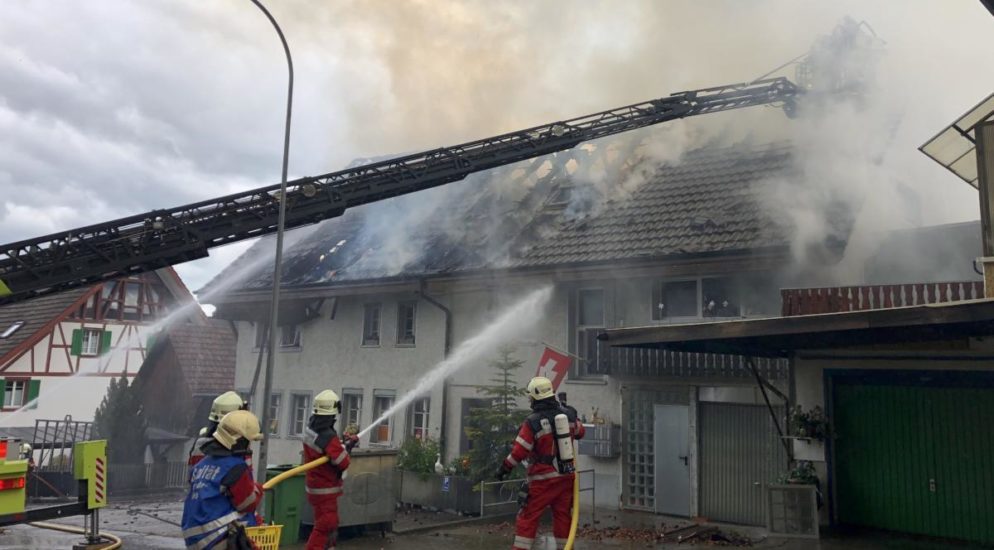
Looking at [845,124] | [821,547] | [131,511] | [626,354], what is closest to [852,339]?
[821,547]

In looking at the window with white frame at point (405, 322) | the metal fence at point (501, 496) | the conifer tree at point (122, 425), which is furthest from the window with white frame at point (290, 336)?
the metal fence at point (501, 496)

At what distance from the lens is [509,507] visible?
1201 centimetres

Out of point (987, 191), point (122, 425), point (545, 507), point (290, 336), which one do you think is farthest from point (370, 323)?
point (987, 191)

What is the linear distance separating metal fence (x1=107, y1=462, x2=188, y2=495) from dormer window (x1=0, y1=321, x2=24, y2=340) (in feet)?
28.3

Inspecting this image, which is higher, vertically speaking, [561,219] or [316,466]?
[561,219]

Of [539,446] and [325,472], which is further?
[325,472]

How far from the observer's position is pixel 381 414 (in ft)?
55.9

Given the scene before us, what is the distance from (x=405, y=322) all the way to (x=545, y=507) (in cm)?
1038

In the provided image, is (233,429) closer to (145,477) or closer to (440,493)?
(440,493)

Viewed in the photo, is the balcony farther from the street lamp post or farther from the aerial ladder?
the street lamp post

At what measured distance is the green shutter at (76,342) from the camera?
25.8 m

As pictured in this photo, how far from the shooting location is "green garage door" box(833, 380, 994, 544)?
9.31 metres

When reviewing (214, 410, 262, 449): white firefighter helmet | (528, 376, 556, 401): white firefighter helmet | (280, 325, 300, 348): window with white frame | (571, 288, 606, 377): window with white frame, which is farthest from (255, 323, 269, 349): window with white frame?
(214, 410, 262, 449): white firefighter helmet

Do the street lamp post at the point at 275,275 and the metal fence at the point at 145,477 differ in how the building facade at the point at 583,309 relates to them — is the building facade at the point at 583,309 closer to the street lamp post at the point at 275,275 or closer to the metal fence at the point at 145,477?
the metal fence at the point at 145,477
